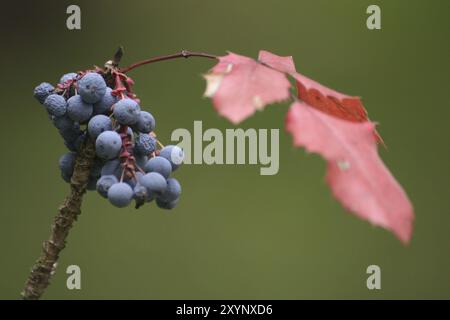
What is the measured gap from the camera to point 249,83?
1.98 ft

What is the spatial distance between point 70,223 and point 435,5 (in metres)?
1.66

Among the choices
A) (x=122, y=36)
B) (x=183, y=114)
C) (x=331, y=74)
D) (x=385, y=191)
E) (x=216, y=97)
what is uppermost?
(x=122, y=36)

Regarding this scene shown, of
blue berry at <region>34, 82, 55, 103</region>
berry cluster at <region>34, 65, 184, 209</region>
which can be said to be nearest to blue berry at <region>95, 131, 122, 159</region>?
berry cluster at <region>34, 65, 184, 209</region>

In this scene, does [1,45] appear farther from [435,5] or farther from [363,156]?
[363,156]

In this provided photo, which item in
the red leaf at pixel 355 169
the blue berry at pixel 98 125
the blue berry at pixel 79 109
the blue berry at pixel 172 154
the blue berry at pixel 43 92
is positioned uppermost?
the blue berry at pixel 43 92

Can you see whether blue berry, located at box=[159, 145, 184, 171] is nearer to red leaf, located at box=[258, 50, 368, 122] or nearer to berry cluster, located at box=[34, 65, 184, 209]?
berry cluster, located at box=[34, 65, 184, 209]

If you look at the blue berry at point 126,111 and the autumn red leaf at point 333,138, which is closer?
the autumn red leaf at point 333,138

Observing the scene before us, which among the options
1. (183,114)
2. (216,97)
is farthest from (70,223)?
(183,114)

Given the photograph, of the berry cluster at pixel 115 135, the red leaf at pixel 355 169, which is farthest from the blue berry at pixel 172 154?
the red leaf at pixel 355 169

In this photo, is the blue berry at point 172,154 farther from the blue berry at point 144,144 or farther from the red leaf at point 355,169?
the red leaf at point 355,169

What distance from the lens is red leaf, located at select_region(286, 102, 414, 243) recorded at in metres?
0.48

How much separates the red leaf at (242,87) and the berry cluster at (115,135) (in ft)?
0.38

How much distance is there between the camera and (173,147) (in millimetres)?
728

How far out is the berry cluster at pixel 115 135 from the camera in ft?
2.19
